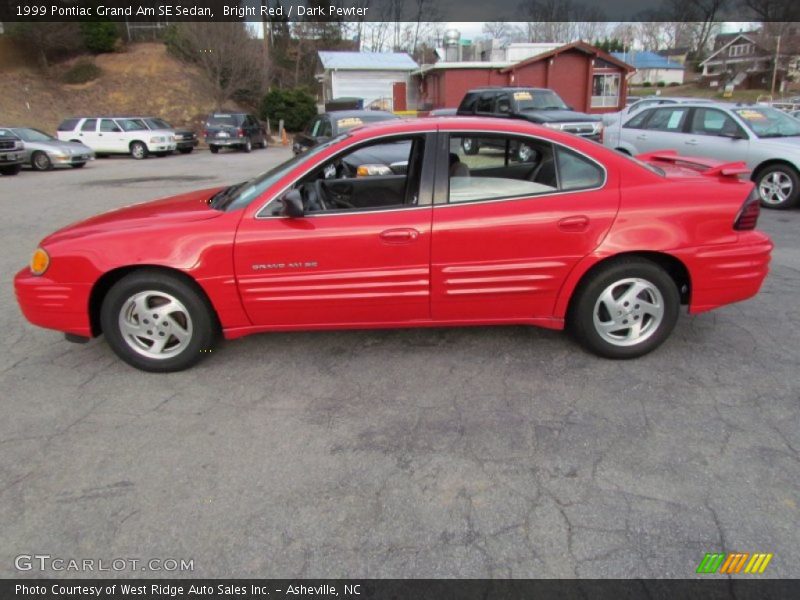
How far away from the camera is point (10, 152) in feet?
54.1

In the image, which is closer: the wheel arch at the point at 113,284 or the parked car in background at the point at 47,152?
the wheel arch at the point at 113,284

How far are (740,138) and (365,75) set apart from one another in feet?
107

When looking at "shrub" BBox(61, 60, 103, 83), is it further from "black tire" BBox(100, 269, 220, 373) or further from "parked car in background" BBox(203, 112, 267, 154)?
"black tire" BBox(100, 269, 220, 373)

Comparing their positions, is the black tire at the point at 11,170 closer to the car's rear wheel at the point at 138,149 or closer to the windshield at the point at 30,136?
the windshield at the point at 30,136

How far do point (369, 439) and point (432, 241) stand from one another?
1.25 metres

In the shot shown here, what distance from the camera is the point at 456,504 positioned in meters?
2.51

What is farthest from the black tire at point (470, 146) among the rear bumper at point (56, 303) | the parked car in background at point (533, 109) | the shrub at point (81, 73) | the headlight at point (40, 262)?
the shrub at point (81, 73)

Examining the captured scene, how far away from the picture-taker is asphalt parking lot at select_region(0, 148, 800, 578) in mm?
2277

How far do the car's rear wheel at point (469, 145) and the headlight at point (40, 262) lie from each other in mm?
2779

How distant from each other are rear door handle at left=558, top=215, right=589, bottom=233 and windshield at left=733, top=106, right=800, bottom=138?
23.7 ft

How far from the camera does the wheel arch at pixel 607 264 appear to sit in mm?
3553

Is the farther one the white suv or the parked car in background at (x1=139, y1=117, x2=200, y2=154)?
the parked car in background at (x1=139, y1=117, x2=200, y2=154)

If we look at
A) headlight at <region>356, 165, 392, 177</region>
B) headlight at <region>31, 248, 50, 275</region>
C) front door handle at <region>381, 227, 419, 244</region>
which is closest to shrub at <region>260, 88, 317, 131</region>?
headlight at <region>356, 165, 392, 177</region>
